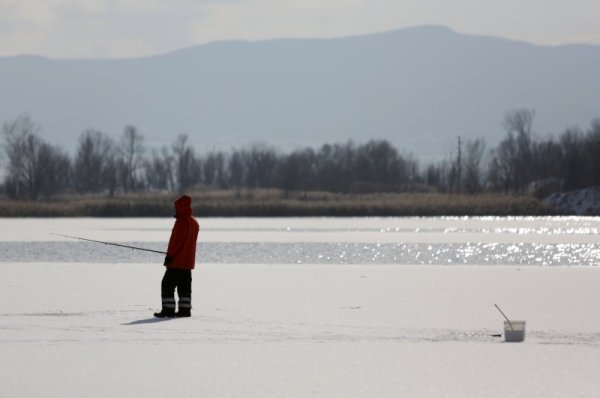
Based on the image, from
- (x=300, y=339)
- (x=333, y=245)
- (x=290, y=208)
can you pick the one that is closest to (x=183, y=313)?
(x=300, y=339)

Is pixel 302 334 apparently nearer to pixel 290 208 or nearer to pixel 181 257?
pixel 181 257

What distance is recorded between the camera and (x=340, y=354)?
11.2 m

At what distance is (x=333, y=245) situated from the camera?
35.1 meters

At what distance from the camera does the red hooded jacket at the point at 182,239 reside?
14.5 m

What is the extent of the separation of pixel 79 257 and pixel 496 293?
1339 centimetres

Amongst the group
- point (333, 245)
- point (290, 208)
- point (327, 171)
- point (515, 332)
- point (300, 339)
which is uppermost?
point (327, 171)

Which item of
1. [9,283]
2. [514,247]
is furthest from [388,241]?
[9,283]

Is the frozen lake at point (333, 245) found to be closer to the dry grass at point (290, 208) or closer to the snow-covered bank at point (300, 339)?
the snow-covered bank at point (300, 339)

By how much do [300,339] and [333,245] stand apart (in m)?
22.8

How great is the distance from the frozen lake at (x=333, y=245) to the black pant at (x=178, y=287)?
11987 mm

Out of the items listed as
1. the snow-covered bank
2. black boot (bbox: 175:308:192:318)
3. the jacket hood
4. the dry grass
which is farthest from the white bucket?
the dry grass

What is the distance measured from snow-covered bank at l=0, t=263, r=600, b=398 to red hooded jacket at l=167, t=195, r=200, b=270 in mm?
695

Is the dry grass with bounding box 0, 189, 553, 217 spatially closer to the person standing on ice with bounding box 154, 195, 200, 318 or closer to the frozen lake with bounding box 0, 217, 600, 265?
the frozen lake with bounding box 0, 217, 600, 265

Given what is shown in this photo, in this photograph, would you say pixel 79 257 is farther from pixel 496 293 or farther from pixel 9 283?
pixel 496 293
